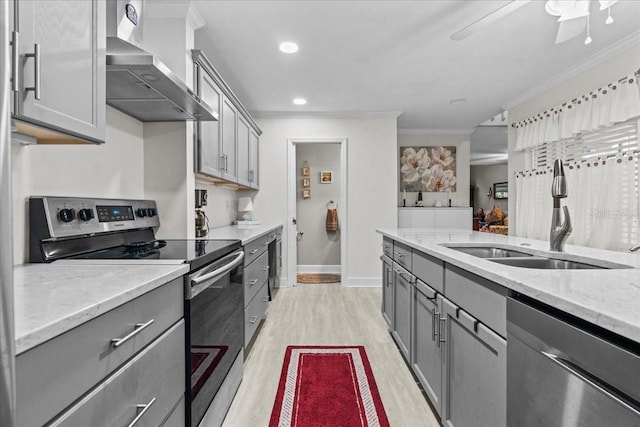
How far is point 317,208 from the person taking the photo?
6098mm

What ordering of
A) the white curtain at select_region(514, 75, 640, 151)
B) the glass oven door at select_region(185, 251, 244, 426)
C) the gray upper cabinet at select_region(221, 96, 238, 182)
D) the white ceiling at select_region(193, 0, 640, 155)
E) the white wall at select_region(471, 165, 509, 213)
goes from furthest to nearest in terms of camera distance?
the white wall at select_region(471, 165, 509, 213)
the gray upper cabinet at select_region(221, 96, 238, 182)
the white curtain at select_region(514, 75, 640, 151)
the white ceiling at select_region(193, 0, 640, 155)
the glass oven door at select_region(185, 251, 244, 426)

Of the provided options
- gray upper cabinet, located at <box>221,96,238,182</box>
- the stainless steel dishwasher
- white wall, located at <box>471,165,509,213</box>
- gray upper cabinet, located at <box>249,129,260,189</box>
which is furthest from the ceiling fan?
white wall, located at <box>471,165,509,213</box>

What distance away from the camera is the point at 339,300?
4137mm

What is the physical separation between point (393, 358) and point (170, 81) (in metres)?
2.24

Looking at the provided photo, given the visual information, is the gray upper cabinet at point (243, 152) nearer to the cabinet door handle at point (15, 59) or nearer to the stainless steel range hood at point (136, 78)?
the stainless steel range hood at point (136, 78)

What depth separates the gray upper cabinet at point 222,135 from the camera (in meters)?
2.45

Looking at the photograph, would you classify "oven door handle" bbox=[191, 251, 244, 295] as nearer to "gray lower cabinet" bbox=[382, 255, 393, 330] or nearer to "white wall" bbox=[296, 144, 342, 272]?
"gray lower cabinet" bbox=[382, 255, 393, 330]

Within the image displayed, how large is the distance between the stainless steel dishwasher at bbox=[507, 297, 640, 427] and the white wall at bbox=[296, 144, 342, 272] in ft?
16.7

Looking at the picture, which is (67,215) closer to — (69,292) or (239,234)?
(69,292)

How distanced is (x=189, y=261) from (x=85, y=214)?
0.66 m

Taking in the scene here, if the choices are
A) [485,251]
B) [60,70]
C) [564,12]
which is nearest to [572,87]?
[564,12]

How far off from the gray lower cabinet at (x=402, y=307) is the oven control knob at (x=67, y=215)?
180cm

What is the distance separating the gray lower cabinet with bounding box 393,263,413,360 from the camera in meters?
2.26

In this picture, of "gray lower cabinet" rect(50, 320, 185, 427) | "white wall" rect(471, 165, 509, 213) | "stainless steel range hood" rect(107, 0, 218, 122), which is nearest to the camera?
"gray lower cabinet" rect(50, 320, 185, 427)
